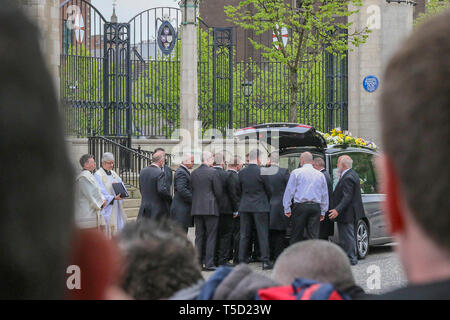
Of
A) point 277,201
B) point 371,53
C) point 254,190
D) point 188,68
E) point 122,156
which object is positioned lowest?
point 277,201

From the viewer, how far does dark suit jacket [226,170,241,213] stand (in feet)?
42.9

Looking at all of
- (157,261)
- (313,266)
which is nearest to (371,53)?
(313,266)

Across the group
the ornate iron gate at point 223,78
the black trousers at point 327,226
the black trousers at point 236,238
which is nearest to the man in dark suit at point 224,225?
the black trousers at point 236,238

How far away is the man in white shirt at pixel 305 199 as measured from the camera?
40.7 ft

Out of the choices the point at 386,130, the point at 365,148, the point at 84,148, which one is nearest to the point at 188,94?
the point at 84,148

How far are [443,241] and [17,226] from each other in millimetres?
539

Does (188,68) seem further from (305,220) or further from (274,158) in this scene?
(305,220)

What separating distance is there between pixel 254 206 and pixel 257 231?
1.43ft

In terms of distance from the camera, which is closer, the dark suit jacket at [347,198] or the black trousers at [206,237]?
the black trousers at [206,237]

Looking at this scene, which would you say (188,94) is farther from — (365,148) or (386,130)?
(386,130)

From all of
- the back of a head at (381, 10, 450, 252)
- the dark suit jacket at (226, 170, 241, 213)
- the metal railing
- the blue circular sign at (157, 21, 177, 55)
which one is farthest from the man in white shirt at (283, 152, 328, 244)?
the blue circular sign at (157, 21, 177, 55)

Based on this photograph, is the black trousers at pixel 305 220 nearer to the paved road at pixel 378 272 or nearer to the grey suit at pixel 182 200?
the paved road at pixel 378 272

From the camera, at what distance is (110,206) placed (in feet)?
37.4

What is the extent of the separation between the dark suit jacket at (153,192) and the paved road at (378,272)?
1.34 metres
